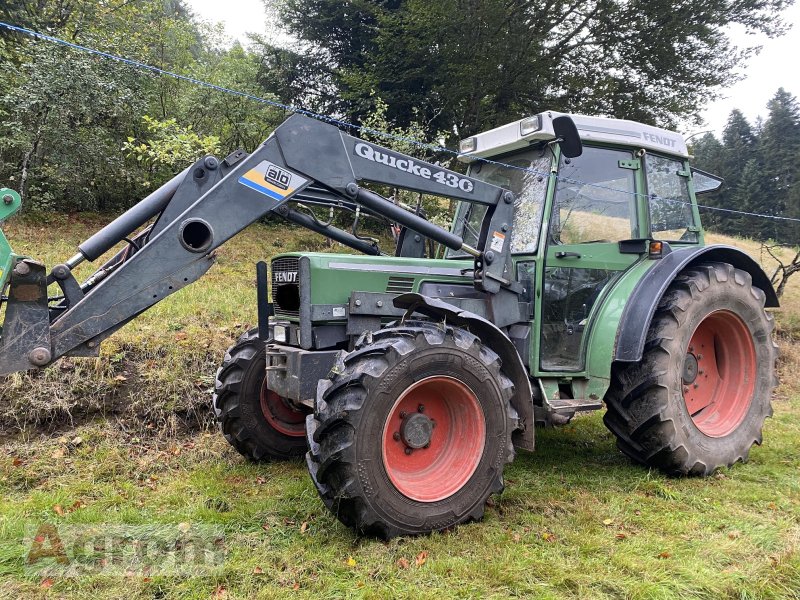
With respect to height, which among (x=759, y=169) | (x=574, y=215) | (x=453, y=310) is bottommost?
(x=453, y=310)

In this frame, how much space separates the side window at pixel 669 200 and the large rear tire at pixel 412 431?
2.23 metres

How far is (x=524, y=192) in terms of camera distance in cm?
448

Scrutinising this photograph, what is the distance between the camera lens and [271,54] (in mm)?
15016

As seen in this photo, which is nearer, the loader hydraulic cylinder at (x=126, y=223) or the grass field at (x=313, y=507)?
the grass field at (x=313, y=507)

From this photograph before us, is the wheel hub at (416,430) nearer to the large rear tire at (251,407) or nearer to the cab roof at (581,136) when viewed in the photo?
the large rear tire at (251,407)

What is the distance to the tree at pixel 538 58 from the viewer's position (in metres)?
12.6

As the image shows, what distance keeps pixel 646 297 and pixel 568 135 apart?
4.26 ft

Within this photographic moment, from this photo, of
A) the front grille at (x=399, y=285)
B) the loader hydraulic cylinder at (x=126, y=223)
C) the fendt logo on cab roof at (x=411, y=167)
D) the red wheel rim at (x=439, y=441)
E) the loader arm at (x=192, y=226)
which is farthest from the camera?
the front grille at (x=399, y=285)

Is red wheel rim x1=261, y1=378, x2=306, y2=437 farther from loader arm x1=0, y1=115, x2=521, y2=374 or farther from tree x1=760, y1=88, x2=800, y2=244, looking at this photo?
tree x1=760, y1=88, x2=800, y2=244

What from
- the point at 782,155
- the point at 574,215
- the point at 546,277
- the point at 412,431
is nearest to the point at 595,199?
the point at 574,215

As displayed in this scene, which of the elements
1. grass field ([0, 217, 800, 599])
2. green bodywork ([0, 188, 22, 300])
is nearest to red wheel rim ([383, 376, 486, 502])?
grass field ([0, 217, 800, 599])

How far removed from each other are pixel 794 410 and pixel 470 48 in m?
9.70

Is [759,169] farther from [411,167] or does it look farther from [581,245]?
[411,167]

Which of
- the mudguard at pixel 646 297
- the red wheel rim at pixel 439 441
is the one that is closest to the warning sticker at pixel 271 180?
the red wheel rim at pixel 439 441
